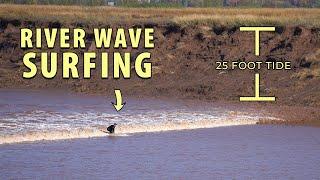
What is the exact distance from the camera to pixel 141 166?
61.6ft

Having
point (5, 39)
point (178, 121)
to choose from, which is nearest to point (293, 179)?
point (178, 121)

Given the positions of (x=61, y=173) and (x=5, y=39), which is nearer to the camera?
(x=61, y=173)

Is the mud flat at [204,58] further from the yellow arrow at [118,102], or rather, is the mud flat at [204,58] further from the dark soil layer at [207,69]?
the yellow arrow at [118,102]

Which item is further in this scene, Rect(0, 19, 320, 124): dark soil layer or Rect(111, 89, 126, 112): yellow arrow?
Rect(0, 19, 320, 124): dark soil layer

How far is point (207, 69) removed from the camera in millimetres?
32656

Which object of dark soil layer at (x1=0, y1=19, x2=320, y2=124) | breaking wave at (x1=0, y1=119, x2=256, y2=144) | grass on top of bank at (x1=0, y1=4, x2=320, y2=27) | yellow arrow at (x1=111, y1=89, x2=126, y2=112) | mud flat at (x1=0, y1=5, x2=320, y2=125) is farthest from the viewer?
grass on top of bank at (x1=0, y1=4, x2=320, y2=27)

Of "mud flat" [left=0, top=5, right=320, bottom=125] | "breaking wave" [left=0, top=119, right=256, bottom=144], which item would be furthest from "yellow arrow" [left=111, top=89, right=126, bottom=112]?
"breaking wave" [left=0, top=119, right=256, bottom=144]

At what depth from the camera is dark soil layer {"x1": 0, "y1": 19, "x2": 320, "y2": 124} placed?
30.2 metres

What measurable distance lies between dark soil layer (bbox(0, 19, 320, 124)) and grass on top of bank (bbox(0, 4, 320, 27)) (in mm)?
603

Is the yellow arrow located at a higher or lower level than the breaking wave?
higher

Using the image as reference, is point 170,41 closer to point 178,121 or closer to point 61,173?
point 178,121

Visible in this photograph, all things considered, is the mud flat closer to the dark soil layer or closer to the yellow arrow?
the dark soil layer

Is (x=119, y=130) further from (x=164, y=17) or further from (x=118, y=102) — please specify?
(x=164, y=17)

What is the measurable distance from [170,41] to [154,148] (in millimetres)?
15146
